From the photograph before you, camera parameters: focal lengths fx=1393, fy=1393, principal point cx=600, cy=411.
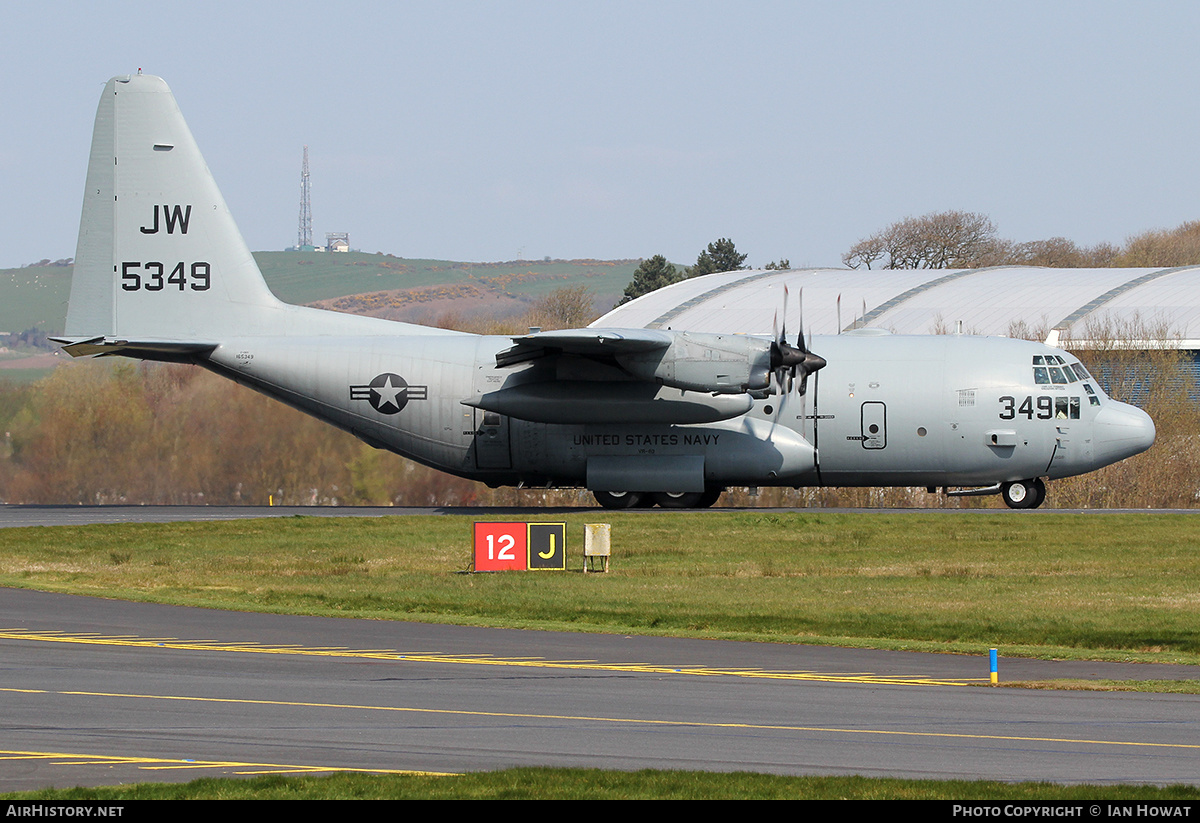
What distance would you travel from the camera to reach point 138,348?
3662 centimetres

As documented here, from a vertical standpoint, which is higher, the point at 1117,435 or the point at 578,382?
the point at 578,382

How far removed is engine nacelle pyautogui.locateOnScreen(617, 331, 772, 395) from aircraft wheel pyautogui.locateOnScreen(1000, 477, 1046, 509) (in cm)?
817

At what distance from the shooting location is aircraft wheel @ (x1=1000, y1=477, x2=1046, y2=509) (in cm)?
3669

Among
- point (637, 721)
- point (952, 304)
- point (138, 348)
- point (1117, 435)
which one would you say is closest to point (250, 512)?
point (138, 348)

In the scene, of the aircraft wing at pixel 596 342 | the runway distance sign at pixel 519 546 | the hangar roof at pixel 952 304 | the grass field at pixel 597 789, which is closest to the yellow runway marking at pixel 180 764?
the grass field at pixel 597 789

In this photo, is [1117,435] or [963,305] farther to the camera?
[963,305]

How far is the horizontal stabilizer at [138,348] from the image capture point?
3625 cm

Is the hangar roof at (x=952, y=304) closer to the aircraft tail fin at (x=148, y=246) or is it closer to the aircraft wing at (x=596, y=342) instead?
the aircraft wing at (x=596, y=342)

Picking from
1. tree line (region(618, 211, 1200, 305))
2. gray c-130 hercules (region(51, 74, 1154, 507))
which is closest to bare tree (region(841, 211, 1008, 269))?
tree line (region(618, 211, 1200, 305))

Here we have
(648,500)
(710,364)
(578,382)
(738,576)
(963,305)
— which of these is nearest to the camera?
(738,576)

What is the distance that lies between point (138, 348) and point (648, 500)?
554 inches

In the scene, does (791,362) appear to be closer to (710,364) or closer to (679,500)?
(710,364)

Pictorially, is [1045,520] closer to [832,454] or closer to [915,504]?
[832,454]

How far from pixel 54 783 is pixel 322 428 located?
33234 mm
